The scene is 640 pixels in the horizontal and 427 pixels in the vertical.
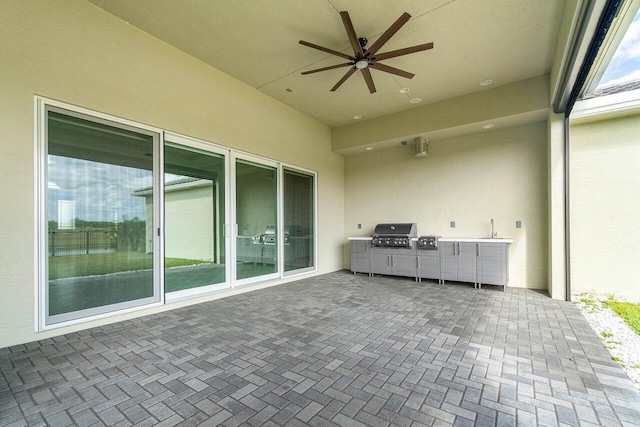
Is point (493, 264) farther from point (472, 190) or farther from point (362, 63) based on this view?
point (362, 63)

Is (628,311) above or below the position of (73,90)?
below

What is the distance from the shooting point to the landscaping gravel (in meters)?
2.32

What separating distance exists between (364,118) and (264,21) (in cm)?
339

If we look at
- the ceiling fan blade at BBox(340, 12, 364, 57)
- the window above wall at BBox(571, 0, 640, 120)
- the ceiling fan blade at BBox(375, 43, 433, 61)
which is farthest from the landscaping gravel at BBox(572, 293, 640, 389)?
the ceiling fan blade at BBox(340, 12, 364, 57)

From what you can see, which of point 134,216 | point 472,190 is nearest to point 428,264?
point 472,190

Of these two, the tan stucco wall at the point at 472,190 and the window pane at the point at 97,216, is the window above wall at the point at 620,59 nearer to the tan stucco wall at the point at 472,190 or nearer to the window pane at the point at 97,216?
the tan stucco wall at the point at 472,190

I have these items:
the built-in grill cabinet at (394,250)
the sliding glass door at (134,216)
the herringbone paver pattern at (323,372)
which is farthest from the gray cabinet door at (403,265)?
the sliding glass door at (134,216)

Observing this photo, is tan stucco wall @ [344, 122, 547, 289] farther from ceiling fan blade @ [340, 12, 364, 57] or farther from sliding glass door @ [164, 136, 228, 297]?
sliding glass door @ [164, 136, 228, 297]

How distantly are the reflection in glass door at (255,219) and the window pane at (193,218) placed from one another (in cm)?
34

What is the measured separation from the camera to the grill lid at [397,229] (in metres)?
5.88

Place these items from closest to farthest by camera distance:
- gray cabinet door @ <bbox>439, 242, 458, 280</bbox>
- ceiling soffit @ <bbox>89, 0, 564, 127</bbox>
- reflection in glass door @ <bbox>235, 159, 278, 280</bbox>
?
1. ceiling soffit @ <bbox>89, 0, 564, 127</bbox>
2. reflection in glass door @ <bbox>235, 159, 278, 280</bbox>
3. gray cabinet door @ <bbox>439, 242, 458, 280</bbox>

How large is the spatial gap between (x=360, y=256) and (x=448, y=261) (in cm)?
187

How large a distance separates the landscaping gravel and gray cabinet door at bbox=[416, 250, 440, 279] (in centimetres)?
201

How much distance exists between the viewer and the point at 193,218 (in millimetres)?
4148
